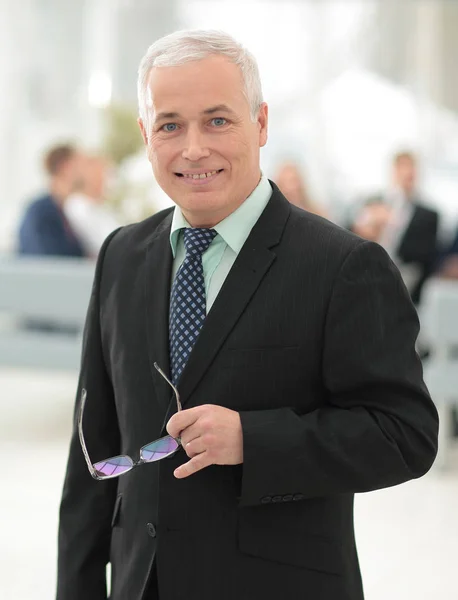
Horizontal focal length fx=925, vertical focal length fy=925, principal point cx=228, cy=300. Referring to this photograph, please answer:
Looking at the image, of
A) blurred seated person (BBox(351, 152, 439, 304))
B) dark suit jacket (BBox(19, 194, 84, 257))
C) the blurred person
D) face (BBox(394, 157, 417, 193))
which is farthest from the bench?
face (BBox(394, 157, 417, 193))

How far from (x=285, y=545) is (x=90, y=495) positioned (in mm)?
352

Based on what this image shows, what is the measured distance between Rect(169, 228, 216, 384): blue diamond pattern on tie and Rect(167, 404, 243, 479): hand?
136 millimetres

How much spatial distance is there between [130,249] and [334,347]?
1.33ft

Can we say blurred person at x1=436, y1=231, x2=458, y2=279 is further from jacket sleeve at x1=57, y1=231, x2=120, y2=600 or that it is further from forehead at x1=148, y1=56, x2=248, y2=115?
forehead at x1=148, y1=56, x2=248, y2=115

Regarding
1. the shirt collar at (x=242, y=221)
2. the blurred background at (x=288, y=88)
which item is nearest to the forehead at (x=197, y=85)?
the shirt collar at (x=242, y=221)

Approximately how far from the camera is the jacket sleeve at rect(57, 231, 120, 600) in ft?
4.84

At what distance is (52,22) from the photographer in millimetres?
9609

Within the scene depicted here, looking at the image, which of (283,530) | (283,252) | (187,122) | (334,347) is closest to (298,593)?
(283,530)

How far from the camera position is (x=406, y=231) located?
705 cm

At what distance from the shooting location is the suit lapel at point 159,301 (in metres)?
1.34

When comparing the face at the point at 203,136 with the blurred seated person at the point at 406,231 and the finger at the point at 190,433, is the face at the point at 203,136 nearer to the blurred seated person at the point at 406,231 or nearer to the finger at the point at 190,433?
the finger at the point at 190,433

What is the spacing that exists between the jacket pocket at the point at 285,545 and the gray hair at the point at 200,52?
0.58 metres

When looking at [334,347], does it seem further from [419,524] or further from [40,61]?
[40,61]

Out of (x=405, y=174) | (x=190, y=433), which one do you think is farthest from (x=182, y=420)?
(x=405, y=174)
